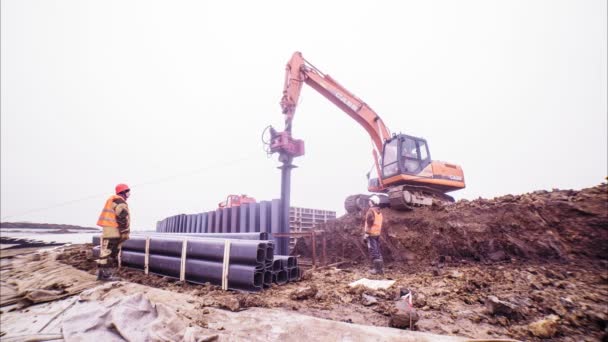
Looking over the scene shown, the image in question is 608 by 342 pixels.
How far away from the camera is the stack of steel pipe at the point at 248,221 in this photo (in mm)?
9172

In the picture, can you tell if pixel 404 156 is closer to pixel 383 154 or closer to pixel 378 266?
pixel 383 154

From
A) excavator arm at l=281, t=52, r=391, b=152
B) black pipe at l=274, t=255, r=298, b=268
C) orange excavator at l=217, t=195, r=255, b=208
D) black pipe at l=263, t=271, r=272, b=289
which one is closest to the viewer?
black pipe at l=263, t=271, r=272, b=289

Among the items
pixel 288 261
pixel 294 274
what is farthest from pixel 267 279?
pixel 294 274

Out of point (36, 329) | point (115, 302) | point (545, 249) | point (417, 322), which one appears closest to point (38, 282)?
point (36, 329)

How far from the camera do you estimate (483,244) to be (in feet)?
24.4

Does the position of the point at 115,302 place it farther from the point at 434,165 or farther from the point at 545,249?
the point at 434,165

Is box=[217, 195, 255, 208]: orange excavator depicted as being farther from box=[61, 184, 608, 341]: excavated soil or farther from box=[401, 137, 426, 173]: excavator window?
box=[401, 137, 426, 173]: excavator window

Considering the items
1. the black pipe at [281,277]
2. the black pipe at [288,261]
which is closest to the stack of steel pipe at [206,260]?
the black pipe at [281,277]

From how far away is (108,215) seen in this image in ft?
18.7

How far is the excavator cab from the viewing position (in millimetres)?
9648

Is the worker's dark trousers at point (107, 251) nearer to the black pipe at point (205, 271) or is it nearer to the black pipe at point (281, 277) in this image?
the black pipe at point (205, 271)

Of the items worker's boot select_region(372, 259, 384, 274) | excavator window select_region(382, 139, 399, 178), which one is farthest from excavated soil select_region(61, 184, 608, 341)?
excavator window select_region(382, 139, 399, 178)

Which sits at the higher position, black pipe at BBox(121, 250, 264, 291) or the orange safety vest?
the orange safety vest

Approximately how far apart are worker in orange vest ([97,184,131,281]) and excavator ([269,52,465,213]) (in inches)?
178
